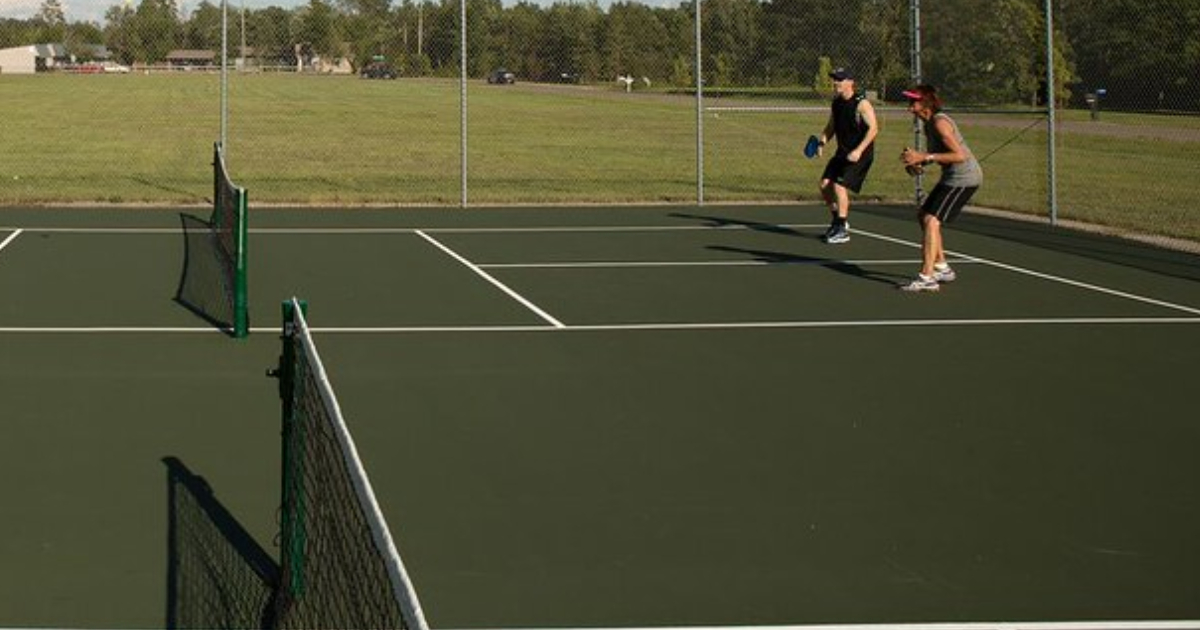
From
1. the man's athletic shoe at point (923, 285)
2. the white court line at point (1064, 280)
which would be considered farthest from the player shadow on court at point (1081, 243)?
the man's athletic shoe at point (923, 285)

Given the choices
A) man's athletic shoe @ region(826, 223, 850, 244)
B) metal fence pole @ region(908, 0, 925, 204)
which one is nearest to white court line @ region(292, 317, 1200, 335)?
man's athletic shoe @ region(826, 223, 850, 244)

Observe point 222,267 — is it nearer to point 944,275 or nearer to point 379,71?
point 944,275

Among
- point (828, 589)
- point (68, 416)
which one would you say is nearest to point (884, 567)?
point (828, 589)

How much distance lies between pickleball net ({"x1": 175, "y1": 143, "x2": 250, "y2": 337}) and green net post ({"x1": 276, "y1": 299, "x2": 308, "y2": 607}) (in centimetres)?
534

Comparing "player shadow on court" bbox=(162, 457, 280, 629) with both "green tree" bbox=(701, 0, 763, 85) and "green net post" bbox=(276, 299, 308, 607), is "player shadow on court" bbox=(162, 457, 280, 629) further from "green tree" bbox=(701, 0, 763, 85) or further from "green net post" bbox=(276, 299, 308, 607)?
"green tree" bbox=(701, 0, 763, 85)

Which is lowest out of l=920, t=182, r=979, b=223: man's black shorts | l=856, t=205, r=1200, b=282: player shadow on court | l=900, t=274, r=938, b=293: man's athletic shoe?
l=900, t=274, r=938, b=293: man's athletic shoe

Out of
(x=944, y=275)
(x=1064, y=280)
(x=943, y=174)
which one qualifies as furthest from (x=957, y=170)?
(x=1064, y=280)

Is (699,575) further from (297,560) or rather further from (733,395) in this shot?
(733,395)

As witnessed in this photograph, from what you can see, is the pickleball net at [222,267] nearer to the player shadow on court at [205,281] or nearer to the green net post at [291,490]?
the player shadow on court at [205,281]

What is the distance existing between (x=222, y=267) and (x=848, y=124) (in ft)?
21.4

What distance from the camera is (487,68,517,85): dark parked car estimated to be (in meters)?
30.4

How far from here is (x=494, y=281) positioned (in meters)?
15.5

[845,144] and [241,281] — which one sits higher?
[845,144]

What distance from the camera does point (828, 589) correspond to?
6305 mm
